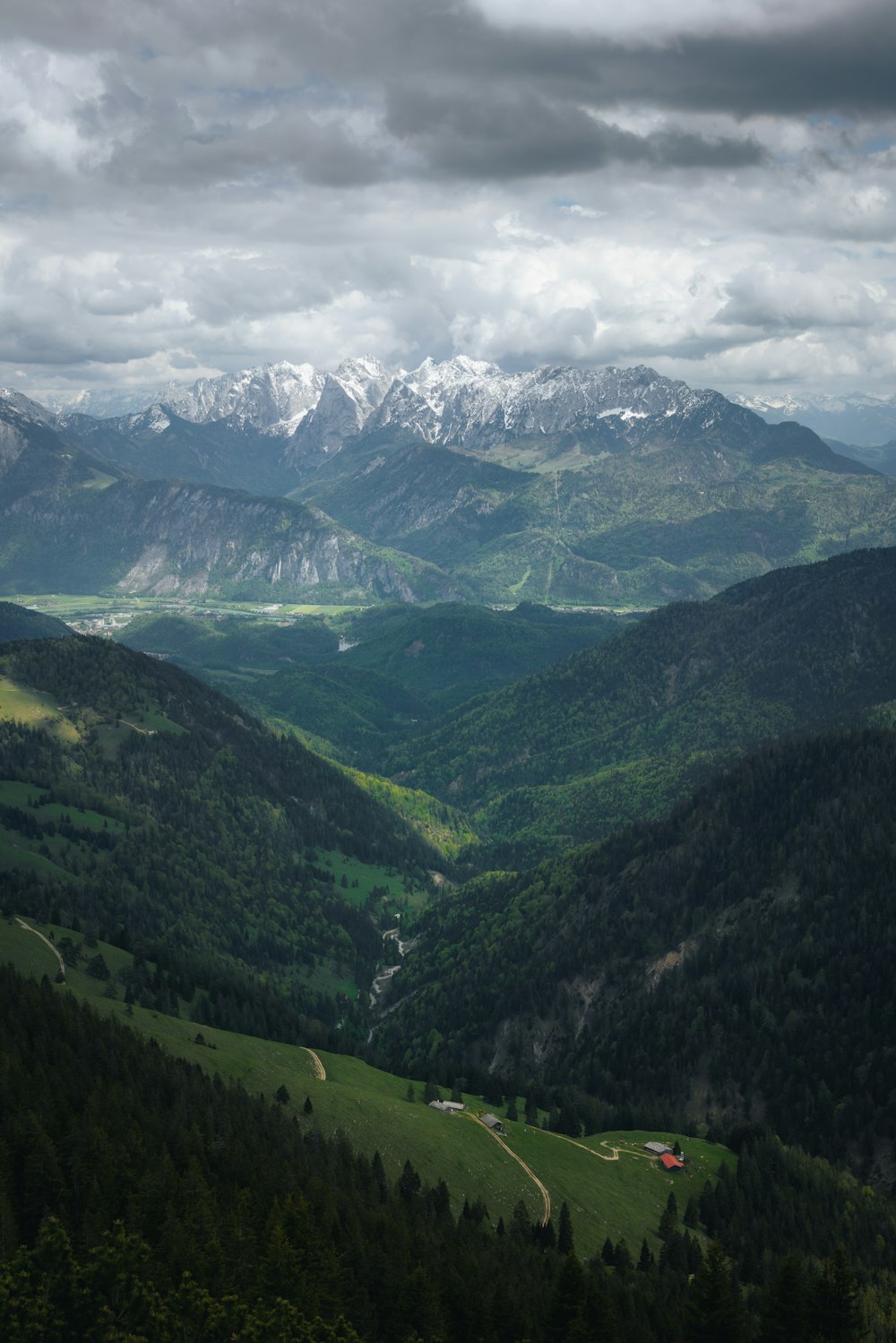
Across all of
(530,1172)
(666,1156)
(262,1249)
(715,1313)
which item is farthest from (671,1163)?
(262,1249)

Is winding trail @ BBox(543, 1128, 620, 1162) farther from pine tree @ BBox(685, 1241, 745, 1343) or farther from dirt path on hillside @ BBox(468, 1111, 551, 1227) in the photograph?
pine tree @ BBox(685, 1241, 745, 1343)

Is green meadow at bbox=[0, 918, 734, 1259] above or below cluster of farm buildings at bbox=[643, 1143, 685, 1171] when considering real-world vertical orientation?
above

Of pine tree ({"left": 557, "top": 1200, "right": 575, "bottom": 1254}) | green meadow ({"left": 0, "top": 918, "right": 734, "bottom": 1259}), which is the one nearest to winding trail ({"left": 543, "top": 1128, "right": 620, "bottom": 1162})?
green meadow ({"left": 0, "top": 918, "right": 734, "bottom": 1259})

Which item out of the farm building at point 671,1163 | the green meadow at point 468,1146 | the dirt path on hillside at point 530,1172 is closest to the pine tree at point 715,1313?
the green meadow at point 468,1146

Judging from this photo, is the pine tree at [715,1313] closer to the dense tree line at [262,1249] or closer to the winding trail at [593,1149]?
the dense tree line at [262,1249]

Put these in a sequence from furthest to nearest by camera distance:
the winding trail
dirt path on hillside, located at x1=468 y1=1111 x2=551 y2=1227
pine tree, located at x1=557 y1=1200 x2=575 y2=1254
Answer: the winding trail < dirt path on hillside, located at x1=468 y1=1111 x2=551 y2=1227 < pine tree, located at x1=557 y1=1200 x2=575 y2=1254
